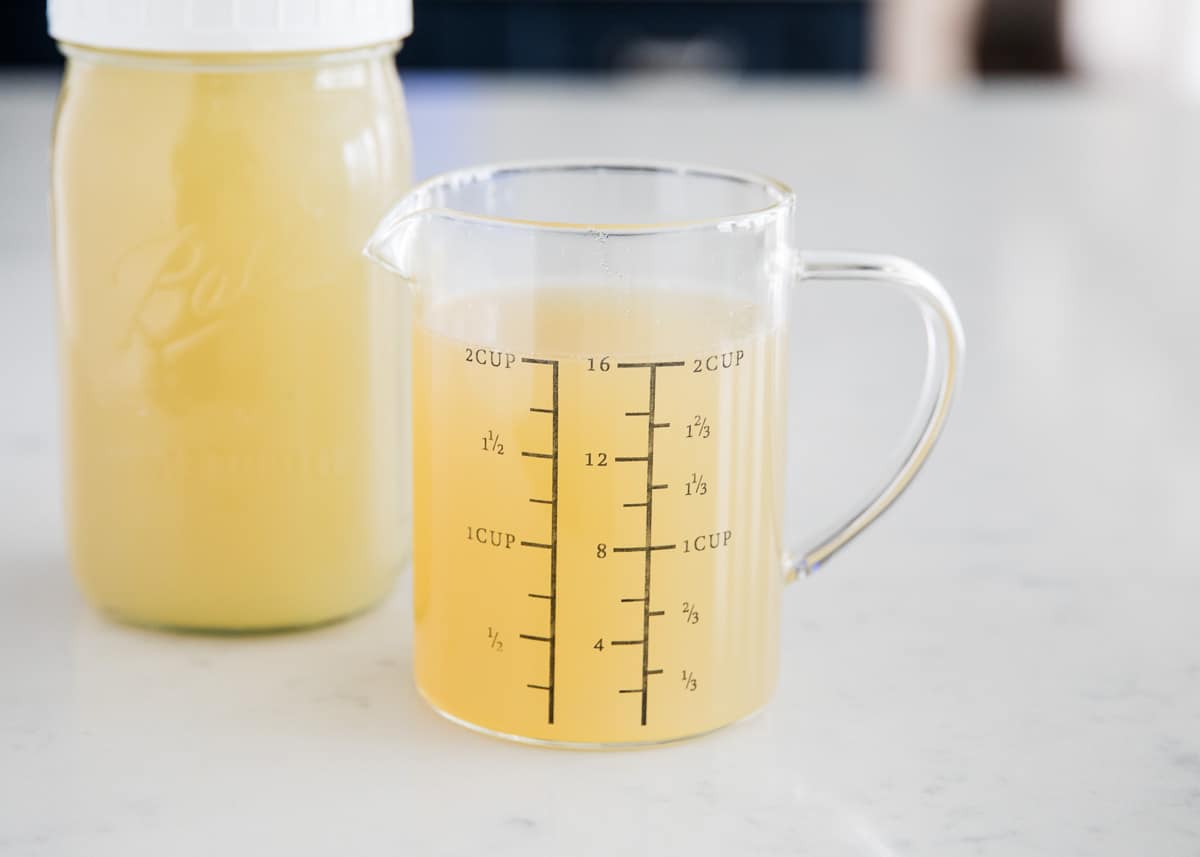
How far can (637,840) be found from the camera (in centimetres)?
56

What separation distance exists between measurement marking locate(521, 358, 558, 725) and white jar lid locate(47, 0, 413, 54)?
0.17 meters

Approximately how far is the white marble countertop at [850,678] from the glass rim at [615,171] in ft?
0.66

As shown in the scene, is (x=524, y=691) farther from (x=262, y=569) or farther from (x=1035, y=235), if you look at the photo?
(x=1035, y=235)

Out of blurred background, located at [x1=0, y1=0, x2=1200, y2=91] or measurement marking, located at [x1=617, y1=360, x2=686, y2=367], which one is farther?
blurred background, located at [x1=0, y1=0, x2=1200, y2=91]

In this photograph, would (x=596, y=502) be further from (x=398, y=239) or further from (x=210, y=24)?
(x=210, y=24)

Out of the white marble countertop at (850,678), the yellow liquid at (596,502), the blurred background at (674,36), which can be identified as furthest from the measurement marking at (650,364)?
A: the blurred background at (674,36)

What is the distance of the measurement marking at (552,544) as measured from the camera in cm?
59

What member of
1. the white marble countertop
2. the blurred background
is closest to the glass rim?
the white marble countertop

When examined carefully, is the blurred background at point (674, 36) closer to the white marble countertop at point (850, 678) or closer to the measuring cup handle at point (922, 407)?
the white marble countertop at point (850, 678)

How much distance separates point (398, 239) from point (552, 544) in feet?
0.45

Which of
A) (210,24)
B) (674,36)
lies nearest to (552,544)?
(210,24)

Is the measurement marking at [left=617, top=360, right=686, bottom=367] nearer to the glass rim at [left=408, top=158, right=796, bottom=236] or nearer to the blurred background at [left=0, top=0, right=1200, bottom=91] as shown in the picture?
the glass rim at [left=408, top=158, right=796, bottom=236]

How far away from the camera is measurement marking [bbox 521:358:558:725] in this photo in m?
0.59

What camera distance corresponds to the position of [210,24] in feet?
2.05
